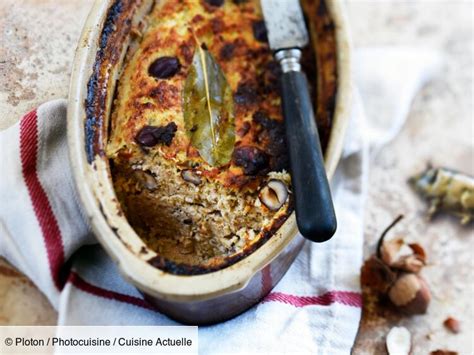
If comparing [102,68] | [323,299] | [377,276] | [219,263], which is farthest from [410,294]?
[102,68]

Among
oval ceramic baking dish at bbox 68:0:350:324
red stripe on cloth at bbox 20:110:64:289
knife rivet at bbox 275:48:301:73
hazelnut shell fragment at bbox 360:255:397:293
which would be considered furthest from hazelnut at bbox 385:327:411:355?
red stripe on cloth at bbox 20:110:64:289

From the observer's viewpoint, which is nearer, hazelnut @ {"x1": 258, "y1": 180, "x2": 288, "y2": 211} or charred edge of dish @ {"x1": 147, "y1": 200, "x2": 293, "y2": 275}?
charred edge of dish @ {"x1": 147, "y1": 200, "x2": 293, "y2": 275}

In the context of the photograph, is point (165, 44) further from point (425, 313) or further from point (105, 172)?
point (425, 313)

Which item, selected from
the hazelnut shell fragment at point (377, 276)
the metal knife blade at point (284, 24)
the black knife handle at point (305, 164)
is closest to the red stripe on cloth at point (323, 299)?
the hazelnut shell fragment at point (377, 276)

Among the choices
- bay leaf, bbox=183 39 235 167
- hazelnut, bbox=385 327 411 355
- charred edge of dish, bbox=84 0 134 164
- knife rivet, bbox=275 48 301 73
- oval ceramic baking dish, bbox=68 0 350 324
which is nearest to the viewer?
oval ceramic baking dish, bbox=68 0 350 324

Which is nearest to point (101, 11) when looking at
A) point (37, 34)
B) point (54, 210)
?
point (37, 34)

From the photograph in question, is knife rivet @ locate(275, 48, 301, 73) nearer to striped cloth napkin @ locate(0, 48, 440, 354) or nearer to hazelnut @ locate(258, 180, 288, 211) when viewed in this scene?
hazelnut @ locate(258, 180, 288, 211)

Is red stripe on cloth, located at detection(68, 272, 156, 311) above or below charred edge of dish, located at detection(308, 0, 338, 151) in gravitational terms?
below

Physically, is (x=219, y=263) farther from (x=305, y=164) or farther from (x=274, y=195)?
(x=305, y=164)
